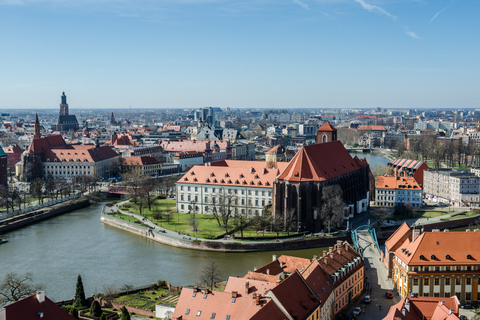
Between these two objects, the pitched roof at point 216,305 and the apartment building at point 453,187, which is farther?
the apartment building at point 453,187

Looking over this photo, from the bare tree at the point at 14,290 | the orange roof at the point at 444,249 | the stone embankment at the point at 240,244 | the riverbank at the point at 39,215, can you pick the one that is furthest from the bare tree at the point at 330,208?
the riverbank at the point at 39,215

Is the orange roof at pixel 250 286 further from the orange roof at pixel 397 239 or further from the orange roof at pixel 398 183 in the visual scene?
the orange roof at pixel 398 183

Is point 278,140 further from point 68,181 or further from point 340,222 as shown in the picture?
point 340,222

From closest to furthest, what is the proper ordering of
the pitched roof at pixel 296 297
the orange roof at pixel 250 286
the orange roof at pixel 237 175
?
the pitched roof at pixel 296 297 → the orange roof at pixel 250 286 → the orange roof at pixel 237 175

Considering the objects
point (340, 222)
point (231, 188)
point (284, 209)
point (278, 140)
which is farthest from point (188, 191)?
point (278, 140)

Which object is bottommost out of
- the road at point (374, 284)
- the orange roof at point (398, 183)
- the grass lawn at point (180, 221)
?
the road at point (374, 284)

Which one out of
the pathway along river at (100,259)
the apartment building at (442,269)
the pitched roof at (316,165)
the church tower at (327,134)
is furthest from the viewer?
the church tower at (327,134)
